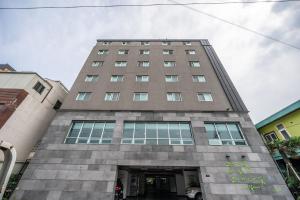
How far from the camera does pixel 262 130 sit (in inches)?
754

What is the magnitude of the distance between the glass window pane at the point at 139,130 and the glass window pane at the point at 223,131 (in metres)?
7.31

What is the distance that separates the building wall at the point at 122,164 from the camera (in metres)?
10.8

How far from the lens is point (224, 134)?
14.1 m

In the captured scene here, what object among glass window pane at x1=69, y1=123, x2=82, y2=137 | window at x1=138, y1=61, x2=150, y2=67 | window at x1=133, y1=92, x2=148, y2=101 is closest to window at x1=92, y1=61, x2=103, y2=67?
window at x1=138, y1=61, x2=150, y2=67

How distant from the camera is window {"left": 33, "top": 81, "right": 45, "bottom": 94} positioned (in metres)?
16.9

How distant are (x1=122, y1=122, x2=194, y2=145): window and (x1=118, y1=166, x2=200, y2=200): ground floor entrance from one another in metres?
3.49

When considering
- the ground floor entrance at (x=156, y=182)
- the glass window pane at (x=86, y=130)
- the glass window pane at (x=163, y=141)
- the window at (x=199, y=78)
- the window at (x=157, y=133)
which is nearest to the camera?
the glass window pane at (x=163, y=141)

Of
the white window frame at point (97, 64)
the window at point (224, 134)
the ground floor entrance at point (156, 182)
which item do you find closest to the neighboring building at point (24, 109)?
the white window frame at point (97, 64)

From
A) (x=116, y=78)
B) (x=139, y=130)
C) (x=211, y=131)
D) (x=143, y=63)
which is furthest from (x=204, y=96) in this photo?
(x=116, y=78)

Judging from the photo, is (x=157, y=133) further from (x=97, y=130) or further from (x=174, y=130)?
(x=97, y=130)

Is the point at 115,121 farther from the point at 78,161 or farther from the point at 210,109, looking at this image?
the point at 210,109

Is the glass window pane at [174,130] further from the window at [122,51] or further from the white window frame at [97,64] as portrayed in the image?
the window at [122,51]

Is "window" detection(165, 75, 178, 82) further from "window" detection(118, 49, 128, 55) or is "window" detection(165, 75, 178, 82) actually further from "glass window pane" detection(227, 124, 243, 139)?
"window" detection(118, 49, 128, 55)

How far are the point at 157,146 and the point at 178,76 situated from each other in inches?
384
